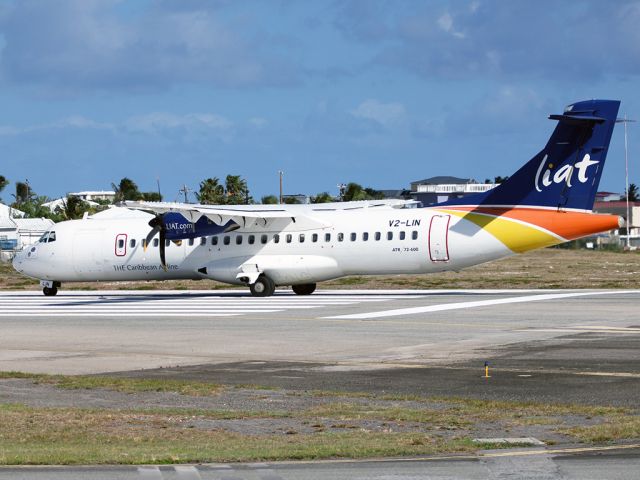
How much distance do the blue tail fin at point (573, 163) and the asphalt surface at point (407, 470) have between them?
25.0 meters

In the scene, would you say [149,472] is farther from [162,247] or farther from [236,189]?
[236,189]

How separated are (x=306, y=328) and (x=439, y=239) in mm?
10140

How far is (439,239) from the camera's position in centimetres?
3666

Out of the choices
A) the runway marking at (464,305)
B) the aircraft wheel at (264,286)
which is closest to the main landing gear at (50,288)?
the aircraft wheel at (264,286)

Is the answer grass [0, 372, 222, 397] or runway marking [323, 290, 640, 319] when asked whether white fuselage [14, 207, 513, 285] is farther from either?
grass [0, 372, 222, 397]

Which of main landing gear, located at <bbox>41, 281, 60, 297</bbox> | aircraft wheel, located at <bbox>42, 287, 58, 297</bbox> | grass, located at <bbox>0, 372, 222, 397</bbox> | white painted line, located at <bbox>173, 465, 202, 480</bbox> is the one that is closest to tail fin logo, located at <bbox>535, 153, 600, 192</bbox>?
grass, located at <bbox>0, 372, 222, 397</bbox>

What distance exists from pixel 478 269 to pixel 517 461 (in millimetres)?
49298

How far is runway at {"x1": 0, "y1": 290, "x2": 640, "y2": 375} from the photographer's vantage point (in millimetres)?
22047

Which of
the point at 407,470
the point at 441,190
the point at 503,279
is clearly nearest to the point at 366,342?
the point at 407,470

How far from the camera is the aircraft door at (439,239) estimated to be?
36.6 metres

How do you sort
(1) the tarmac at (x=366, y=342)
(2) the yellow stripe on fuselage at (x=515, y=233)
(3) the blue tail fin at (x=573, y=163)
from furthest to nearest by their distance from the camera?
(2) the yellow stripe on fuselage at (x=515, y=233) < (3) the blue tail fin at (x=573, y=163) < (1) the tarmac at (x=366, y=342)

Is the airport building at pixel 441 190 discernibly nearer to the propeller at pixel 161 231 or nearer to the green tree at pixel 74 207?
the green tree at pixel 74 207

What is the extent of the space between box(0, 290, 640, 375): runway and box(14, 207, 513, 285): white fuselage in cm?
124

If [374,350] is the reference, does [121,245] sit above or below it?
above
